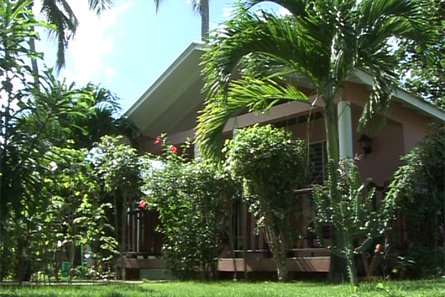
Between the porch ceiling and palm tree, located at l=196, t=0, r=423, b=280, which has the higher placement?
the porch ceiling

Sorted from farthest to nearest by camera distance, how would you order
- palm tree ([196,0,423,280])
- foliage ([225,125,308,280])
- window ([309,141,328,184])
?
window ([309,141,328,184]) < foliage ([225,125,308,280]) < palm tree ([196,0,423,280])

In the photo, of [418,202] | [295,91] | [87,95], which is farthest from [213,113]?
[418,202]

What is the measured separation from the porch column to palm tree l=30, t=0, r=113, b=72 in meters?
15.0

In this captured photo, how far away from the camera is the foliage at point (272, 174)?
31.4 ft

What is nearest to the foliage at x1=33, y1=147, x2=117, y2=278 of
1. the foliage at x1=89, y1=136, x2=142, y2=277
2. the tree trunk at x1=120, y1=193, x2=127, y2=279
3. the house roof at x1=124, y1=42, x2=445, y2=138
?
the tree trunk at x1=120, y1=193, x2=127, y2=279

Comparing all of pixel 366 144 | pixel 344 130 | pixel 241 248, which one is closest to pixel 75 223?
pixel 241 248

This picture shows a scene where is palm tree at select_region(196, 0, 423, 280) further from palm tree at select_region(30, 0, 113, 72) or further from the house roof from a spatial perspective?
palm tree at select_region(30, 0, 113, 72)

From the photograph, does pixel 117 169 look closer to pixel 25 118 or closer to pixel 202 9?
pixel 25 118

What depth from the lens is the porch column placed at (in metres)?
10.3

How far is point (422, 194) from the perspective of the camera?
9.48m

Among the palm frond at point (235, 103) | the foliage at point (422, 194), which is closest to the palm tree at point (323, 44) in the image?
the palm frond at point (235, 103)

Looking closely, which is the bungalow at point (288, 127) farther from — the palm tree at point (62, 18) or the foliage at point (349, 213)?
the palm tree at point (62, 18)

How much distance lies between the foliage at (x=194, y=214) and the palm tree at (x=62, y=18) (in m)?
13.6

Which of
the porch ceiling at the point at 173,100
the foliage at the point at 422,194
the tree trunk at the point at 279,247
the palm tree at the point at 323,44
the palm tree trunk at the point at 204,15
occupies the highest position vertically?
the palm tree trunk at the point at 204,15
